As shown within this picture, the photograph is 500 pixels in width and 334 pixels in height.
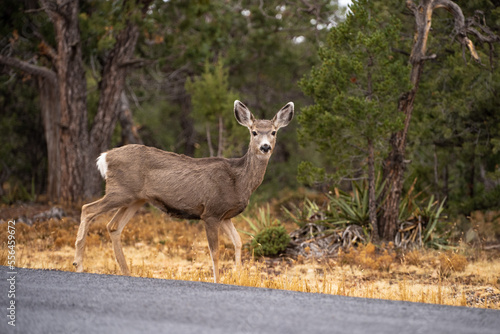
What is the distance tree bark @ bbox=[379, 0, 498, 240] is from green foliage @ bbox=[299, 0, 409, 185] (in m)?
0.25

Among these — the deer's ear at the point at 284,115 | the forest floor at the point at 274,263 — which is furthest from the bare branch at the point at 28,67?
the deer's ear at the point at 284,115

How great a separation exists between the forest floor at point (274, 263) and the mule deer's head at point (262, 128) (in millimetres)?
1566

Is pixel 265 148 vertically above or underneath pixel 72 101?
underneath

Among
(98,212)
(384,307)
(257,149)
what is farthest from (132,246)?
(384,307)

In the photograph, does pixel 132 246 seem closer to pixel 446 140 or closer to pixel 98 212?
pixel 98 212

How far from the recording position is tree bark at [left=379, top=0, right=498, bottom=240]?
11172 millimetres

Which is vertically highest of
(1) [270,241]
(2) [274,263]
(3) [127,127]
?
(3) [127,127]

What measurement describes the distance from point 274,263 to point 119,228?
3.09 meters

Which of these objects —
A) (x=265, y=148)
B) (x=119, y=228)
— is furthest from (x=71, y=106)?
(x=265, y=148)

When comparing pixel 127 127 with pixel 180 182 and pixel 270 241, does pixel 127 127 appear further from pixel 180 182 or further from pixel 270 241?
pixel 180 182

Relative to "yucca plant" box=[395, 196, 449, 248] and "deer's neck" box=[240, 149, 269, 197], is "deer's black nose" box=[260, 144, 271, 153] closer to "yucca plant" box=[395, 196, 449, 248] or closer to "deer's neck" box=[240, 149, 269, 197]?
"deer's neck" box=[240, 149, 269, 197]

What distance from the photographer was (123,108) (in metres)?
20.7

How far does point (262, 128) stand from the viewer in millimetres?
8086

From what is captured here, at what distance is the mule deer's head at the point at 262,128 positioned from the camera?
782cm
